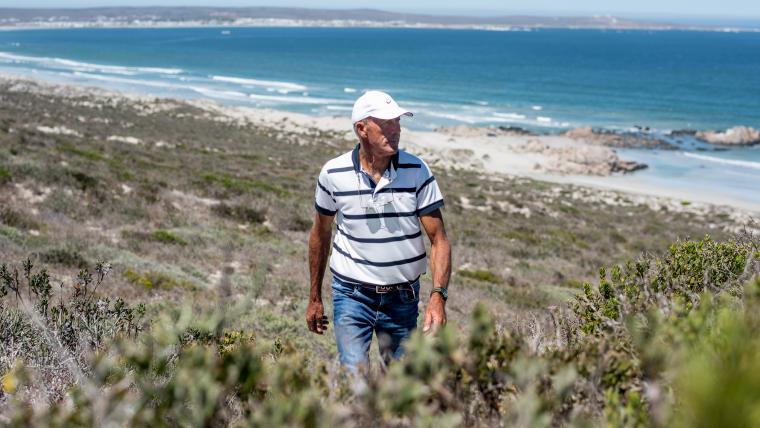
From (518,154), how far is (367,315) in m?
40.5

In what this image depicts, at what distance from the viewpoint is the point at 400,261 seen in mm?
3734

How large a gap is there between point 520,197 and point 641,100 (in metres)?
44.4

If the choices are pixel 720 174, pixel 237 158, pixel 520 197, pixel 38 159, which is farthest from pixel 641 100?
pixel 38 159

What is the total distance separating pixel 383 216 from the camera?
146 inches

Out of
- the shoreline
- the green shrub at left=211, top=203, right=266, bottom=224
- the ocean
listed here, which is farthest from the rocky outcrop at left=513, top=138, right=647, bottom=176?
the green shrub at left=211, top=203, right=266, bottom=224

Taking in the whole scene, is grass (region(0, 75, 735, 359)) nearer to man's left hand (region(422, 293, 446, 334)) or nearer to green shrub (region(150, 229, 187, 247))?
green shrub (region(150, 229, 187, 247))

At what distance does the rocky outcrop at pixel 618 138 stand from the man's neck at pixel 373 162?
45258mm

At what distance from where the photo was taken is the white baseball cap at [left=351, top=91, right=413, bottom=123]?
365 centimetres

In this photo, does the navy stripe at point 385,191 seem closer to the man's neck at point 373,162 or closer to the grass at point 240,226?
the man's neck at point 373,162

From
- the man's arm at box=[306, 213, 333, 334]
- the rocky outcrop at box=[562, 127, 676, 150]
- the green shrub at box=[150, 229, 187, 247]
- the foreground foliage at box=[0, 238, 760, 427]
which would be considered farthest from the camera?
the rocky outcrop at box=[562, 127, 676, 150]

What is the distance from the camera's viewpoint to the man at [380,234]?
146 inches

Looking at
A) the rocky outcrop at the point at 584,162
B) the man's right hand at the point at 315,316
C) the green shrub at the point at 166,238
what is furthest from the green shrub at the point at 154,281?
the rocky outcrop at the point at 584,162

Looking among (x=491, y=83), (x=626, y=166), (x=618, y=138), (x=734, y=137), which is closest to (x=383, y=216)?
(x=626, y=166)

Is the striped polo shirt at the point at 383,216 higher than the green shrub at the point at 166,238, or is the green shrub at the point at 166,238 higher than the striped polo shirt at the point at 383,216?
the striped polo shirt at the point at 383,216
